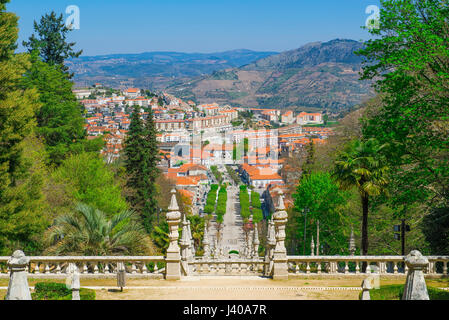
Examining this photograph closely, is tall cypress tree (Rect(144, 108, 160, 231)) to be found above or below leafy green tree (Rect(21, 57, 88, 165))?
below

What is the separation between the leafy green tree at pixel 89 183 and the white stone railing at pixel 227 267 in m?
7.78

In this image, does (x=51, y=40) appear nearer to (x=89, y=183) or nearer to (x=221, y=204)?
(x=89, y=183)

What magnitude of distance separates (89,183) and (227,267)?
1460cm

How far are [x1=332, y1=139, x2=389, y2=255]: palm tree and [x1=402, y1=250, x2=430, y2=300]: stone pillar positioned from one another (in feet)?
32.1

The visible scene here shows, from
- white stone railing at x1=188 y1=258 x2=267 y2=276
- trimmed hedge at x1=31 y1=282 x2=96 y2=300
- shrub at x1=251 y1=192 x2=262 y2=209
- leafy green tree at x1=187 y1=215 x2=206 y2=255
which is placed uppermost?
trimmed hedge at x1=31 y1=282 x2=96 y2=300

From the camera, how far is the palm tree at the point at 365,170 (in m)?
16.7

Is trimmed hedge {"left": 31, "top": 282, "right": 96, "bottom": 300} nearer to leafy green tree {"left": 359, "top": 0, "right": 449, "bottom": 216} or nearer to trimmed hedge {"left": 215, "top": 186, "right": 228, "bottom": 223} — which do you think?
leafy green tree {"left": 359, "top": 0, "right": 449, "bottom": 216}

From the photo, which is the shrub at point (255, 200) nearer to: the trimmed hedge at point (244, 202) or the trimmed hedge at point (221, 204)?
the trimmed hedge at point (244, 202)

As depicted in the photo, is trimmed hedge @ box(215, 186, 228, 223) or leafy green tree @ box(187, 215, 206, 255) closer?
leafy green tree @ box(187, 215, 206, 255)

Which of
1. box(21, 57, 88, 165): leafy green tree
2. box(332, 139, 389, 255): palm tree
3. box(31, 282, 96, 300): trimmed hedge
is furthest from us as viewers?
box(21, 57, 88, 165): leafy green tree

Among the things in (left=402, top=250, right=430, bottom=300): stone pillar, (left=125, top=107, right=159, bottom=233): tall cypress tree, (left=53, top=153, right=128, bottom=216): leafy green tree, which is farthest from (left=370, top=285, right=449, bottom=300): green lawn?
(left=125, top=107, right=159, bottom=233): tall cypress tree

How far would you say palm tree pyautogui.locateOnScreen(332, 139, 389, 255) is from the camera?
16.7 metres

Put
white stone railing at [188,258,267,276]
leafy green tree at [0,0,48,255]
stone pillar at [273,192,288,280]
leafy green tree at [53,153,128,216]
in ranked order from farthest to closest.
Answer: leafy green tree at [53,153,128,216]
leafy green tree at [0,0,48,255]
white stone railing at [188,258,267,276]
stone pillar at [273,192,288,280]

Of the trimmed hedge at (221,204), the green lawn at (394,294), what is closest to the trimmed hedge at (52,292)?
the green lawn at (394,294)
